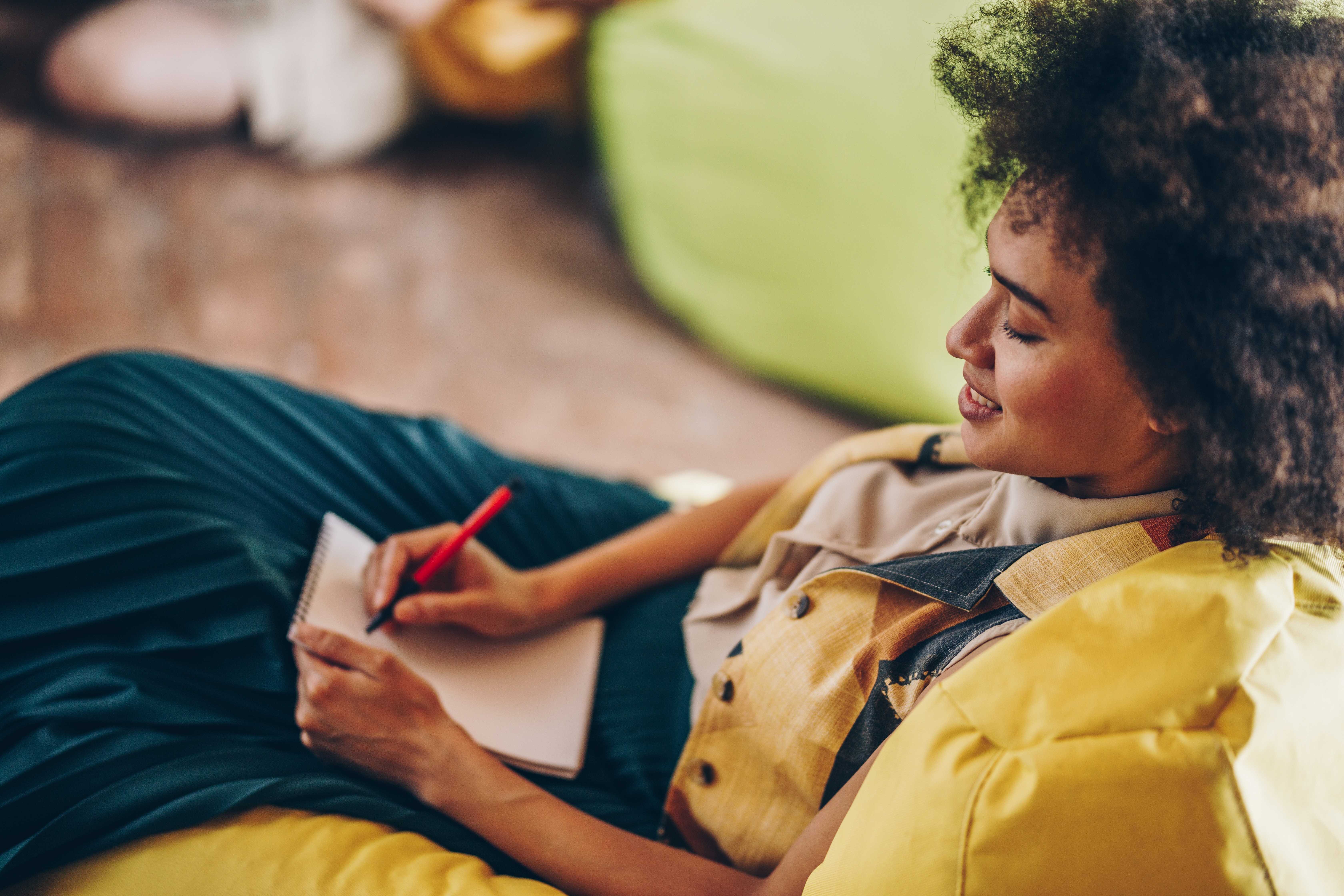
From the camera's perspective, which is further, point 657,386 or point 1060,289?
point 657,386

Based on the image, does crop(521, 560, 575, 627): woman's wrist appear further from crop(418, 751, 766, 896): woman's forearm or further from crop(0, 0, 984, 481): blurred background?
crop(0, 0, 984, 481): blurred background

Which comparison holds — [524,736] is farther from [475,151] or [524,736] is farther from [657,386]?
[475,151]

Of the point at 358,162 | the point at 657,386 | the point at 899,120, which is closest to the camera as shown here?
the point at 899,120

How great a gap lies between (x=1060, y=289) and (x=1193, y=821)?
0.32m

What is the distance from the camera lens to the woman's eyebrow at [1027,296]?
614 mm

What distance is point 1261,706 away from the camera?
1.75 feet

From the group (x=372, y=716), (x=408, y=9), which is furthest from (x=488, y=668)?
(x=408, y=9)

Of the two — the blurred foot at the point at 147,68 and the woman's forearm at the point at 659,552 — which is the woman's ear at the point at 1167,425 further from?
the blurred foot at the point at 147,68

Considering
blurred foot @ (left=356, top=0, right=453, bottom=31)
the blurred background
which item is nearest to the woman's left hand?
the blurred background

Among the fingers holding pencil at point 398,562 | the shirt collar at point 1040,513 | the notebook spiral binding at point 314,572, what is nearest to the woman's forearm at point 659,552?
the fingers holding pencil at point 398,562

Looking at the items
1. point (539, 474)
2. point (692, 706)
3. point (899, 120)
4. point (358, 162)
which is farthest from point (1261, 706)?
point (358, 162)

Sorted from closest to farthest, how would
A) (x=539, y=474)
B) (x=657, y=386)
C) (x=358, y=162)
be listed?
(x=539, y=474), (x=657, y=386), (x=358, y=162)

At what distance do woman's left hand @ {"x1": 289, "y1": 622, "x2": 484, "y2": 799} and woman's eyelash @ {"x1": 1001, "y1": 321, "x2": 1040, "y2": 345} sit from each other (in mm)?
532

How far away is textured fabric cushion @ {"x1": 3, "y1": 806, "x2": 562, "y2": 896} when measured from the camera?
648 mm
